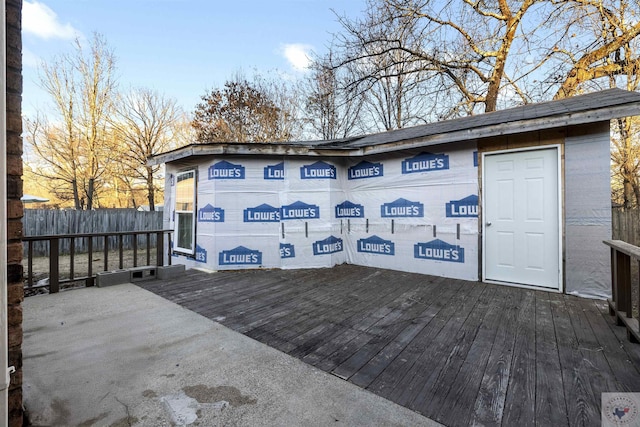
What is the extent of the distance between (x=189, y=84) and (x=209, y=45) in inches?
168

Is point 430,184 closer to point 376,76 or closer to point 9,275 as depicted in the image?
point 9,275

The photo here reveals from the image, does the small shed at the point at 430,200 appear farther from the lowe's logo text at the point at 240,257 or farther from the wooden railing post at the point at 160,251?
the wooden railing post at the point at 160,251

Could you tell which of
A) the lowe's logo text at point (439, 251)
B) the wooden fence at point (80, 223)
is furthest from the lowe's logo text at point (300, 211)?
the wooden fence at point (80, 223)

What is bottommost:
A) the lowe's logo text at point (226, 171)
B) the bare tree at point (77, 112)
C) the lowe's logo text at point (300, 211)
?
the lowe's logo text at point (300, 211)

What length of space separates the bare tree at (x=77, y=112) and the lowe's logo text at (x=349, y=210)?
38.7 ft

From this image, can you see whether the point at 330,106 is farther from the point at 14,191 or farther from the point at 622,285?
the point at 14,191

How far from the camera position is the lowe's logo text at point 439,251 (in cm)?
454

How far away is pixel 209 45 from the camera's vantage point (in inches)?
385

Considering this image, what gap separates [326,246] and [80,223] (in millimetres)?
9914

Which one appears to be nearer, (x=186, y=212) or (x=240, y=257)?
(x=240, y=257)

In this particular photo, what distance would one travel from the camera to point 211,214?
532 centimetres

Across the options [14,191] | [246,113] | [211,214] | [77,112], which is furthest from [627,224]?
[77,112]

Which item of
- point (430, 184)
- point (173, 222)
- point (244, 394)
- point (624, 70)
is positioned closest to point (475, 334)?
point (244, 394)

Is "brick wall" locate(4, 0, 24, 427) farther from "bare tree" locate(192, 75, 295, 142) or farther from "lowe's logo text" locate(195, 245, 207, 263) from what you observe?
"bare tree" locate(192, 75, 295, 142)
